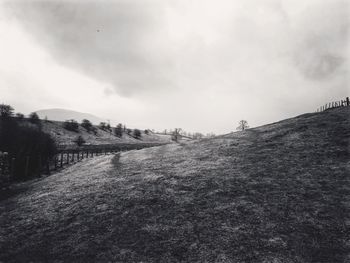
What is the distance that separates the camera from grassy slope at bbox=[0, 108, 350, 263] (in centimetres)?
656

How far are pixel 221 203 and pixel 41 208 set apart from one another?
7.56 metres

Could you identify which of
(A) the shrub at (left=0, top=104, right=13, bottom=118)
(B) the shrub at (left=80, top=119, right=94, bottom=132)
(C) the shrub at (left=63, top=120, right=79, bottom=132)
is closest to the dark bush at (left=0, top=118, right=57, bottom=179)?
(A) the shrub at (left=0, top=104, right=13, bottom=118)

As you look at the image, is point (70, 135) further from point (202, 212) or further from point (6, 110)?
point (202, 212)

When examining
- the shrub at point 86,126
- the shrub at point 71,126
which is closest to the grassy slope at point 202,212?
the shrub at point 71,126

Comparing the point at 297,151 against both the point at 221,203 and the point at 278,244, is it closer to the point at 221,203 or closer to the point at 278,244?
the point at 221,203

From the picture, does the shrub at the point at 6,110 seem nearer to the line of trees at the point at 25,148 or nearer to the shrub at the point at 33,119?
the shrub at the point at 33,119

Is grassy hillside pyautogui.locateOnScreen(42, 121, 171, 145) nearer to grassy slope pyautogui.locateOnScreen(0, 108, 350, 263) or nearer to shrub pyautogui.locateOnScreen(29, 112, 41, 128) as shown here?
shrub pyautogui.locateOnScreen(29, 112, 41, 128)

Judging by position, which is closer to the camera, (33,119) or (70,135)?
(33,119)

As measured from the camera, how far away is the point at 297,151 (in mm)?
14891

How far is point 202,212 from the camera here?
344 inches

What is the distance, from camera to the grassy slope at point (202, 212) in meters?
6.56

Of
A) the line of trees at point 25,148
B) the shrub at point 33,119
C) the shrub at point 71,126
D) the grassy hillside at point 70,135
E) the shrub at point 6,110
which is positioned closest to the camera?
the line of trees at point 25,148

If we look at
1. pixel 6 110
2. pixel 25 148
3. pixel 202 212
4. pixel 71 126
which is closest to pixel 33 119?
pixel 71 126

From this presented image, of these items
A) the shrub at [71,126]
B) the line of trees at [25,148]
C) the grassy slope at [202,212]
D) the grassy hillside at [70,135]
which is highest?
the shrub at [71,126]
